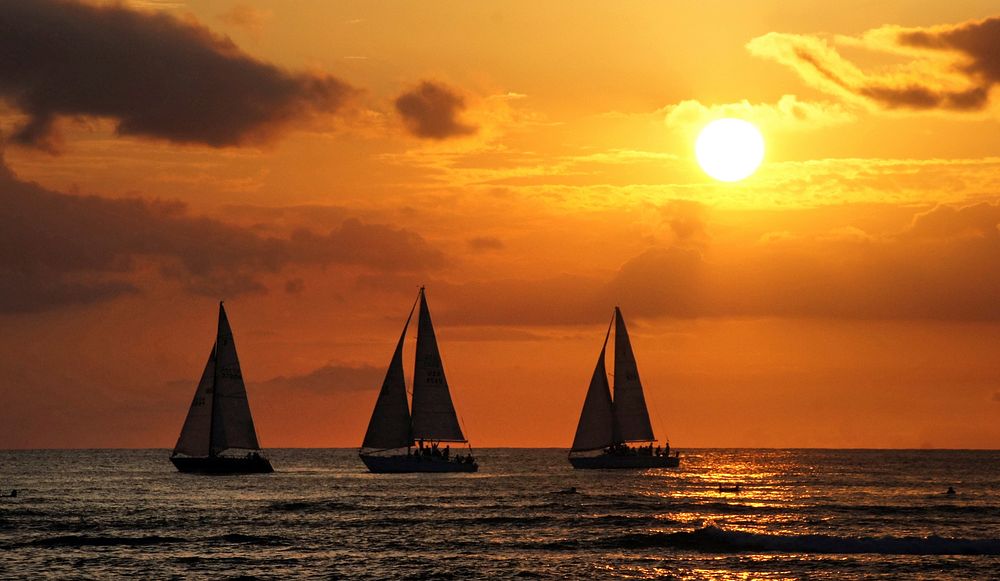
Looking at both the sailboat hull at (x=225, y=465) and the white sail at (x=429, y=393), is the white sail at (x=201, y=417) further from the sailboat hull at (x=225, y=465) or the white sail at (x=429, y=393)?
the white sail at (x=429, y=393)

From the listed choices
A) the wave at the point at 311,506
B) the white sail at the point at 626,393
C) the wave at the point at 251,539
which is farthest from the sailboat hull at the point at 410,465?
the wave at the point at 251,539

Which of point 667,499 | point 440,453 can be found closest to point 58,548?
point 667,499

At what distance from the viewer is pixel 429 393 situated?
13812cm

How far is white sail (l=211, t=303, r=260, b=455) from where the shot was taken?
433 feet

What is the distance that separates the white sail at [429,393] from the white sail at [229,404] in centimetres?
1633

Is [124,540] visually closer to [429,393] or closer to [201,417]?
[201,417]

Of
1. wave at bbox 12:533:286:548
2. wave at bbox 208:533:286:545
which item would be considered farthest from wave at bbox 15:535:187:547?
wave at bbox 208:533:286:545

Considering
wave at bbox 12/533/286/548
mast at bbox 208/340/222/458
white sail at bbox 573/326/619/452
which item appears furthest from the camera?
white sail at bbox 573/326/619/452

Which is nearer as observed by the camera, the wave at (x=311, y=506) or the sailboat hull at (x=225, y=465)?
the wave at (x=311, y=506)

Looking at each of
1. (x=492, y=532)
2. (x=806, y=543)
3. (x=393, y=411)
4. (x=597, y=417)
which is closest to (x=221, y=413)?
(x=393, y=411)

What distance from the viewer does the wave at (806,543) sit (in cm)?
7644

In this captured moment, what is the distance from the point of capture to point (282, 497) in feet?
391

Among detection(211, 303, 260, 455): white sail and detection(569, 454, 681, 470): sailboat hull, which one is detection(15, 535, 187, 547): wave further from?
detection(569, 454, 681, 470): sailboat hull

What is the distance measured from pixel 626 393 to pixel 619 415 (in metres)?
2.71
